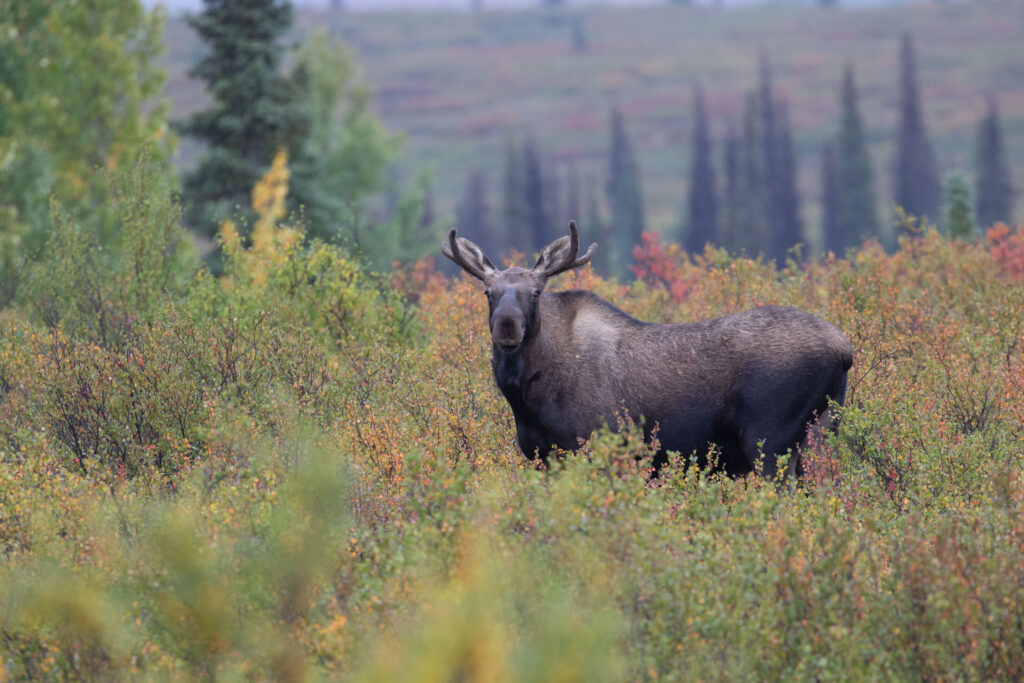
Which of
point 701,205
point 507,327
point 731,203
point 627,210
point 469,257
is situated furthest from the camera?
point 627,210

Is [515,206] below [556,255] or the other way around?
below

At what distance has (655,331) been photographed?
10.4m

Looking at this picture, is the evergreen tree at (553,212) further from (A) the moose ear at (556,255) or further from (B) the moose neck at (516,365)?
(B) the moose neck at (516,365)

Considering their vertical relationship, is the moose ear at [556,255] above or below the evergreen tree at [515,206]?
above

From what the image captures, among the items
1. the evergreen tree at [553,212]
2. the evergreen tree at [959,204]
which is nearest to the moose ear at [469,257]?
the evergreen tree at [959,204]

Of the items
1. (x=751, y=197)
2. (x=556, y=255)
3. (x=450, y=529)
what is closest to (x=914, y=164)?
(x=751, y=197)

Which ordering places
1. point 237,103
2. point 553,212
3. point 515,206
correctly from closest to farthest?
point 237,103 → point 515,206 → point 553,212

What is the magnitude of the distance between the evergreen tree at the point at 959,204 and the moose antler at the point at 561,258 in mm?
32372

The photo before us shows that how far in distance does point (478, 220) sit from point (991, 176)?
135ft

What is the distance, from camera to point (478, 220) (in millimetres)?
100562

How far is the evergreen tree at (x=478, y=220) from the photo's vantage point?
9106 centimetres

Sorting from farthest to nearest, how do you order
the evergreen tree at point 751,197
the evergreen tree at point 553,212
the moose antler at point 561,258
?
the evergreen tree at point 553,212 < the evergreen tree at point 751,197 < the moose antler at point 561,258

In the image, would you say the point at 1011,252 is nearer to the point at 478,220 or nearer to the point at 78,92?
the point at 78,92

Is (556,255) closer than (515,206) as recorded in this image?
Yes
